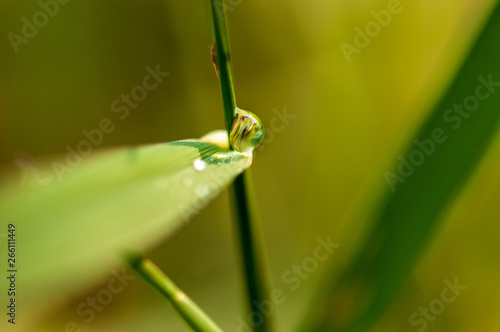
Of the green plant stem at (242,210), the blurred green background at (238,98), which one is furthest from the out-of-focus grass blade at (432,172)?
the blurred green background at (238,98)

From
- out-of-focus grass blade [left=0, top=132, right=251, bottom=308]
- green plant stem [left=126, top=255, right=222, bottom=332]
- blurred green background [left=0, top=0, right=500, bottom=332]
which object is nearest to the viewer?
out-of-focus grass blade [left=0, top=132, right=251, bottom=308]

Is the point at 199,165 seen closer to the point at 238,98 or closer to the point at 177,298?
the point at 177,298

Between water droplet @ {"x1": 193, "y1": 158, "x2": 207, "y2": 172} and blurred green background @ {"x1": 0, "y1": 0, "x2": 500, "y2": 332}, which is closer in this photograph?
water droplet @ {"x1": 193, "y1": 158, "x2": 207, "y2": 172}

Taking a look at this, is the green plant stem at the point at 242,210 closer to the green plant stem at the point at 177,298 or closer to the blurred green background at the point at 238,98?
the green plant stem at the point at 177,298

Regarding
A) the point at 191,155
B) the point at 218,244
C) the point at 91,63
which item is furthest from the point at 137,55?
the point at 191,155

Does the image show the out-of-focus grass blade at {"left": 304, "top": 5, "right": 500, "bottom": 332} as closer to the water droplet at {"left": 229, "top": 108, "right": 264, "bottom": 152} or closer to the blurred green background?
the water droplet at {"left": 229, "top": 108, "right": 264, "bottom": 152}

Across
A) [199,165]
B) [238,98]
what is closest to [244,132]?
[199,165]

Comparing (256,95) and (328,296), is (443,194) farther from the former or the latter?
(256,95)

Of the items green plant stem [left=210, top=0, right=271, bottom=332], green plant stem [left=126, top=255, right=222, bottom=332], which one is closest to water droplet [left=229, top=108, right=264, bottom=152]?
green plant stem [left=210, top=0, right=271, bottom=332]
